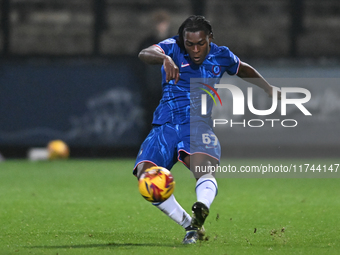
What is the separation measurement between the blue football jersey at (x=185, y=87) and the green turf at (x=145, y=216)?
37.5 inches

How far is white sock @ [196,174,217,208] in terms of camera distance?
4.53 metres

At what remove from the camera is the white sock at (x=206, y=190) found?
14.9ft

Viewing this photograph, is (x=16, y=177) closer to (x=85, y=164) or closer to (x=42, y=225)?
(x=85, y=164)

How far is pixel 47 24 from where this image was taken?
13547mm

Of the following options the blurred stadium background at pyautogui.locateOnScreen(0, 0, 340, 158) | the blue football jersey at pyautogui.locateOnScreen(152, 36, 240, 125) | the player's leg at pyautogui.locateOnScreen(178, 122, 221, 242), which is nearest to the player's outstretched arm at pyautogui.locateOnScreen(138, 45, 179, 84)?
the blue football jersey at pyautogui.locateOnScreen(152, 36, 240, 125)

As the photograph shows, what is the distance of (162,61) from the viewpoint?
461 centimetres

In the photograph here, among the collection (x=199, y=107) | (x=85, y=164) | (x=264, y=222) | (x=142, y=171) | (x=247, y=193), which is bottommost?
(x=85, y=164)

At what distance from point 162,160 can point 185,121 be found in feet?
1.19

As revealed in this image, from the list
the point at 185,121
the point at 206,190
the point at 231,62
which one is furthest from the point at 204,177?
the point at 231,62

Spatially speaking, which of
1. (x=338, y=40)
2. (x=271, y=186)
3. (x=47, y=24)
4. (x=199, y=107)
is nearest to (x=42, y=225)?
(x=199, y=107)

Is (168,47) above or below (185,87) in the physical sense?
above

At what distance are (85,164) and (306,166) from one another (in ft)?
13.0

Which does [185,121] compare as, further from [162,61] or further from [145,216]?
[145,216]

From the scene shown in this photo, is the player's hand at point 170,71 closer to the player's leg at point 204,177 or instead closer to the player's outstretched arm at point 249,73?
the player's leg at point 204,177
